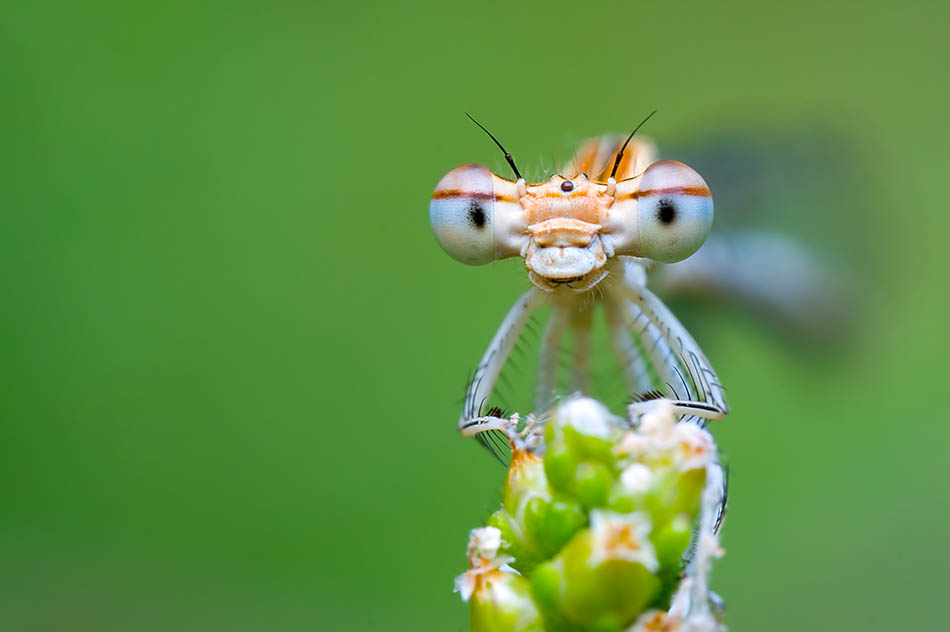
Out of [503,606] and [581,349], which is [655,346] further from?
[503,606]

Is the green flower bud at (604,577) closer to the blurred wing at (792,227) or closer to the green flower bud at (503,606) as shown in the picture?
the green flower bud at (503,606)

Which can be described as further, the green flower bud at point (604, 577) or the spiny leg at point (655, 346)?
the spiny leg at point (655, 346)

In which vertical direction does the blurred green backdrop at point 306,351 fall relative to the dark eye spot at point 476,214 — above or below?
above

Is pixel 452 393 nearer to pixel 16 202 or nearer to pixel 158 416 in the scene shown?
pixel 158 416

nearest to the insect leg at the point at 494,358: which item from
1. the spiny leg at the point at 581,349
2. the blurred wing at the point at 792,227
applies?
the spiny leg at the point at 581,349

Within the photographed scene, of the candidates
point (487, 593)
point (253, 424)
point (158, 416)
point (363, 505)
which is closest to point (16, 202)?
point (158, 416)

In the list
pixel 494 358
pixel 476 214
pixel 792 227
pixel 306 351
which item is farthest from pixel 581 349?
pixel 792 227
